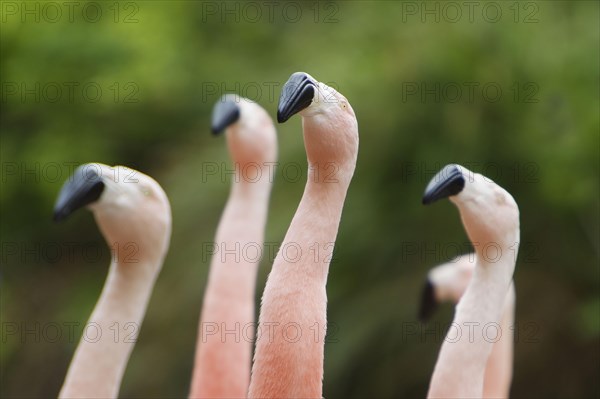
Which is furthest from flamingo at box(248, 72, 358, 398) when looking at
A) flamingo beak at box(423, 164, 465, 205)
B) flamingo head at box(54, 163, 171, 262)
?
flamingo head at box(54, 163, 171, 262)

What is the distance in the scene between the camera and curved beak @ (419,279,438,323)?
406 centimetres

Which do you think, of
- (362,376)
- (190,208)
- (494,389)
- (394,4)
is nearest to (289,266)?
(494,389)

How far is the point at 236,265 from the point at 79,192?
0.83 meters

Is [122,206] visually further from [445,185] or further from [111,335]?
[445,185]

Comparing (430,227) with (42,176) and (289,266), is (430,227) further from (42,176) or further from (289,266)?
(289,266)

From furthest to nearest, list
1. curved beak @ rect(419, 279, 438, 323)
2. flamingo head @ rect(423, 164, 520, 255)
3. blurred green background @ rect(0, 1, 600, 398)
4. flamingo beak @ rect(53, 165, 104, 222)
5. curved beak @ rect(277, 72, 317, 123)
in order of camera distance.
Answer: blurred green background @ rect(0, 1, 600, 398) < curved beak @ rect(419, 279, 438, 323) < flamingo head @ rect(423, 164, 520, 255) < flamingo beak @ rect(53, 165, 104, 222) < curved beak @ rect(277, 72, 317, 123)

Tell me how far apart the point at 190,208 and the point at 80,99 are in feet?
5.90

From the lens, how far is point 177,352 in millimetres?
6461

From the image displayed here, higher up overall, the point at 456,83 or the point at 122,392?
the point at 456,83

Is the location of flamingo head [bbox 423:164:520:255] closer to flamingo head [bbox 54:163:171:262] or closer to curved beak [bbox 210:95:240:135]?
flamingo head [bbox 54:163:171:262]

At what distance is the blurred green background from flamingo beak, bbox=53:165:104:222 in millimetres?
3372

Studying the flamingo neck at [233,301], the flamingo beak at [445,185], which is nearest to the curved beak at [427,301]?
the flamingo neck at [233,301]

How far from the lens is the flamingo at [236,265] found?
3.35 metres

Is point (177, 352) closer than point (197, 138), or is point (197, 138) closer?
point (177, 352)
